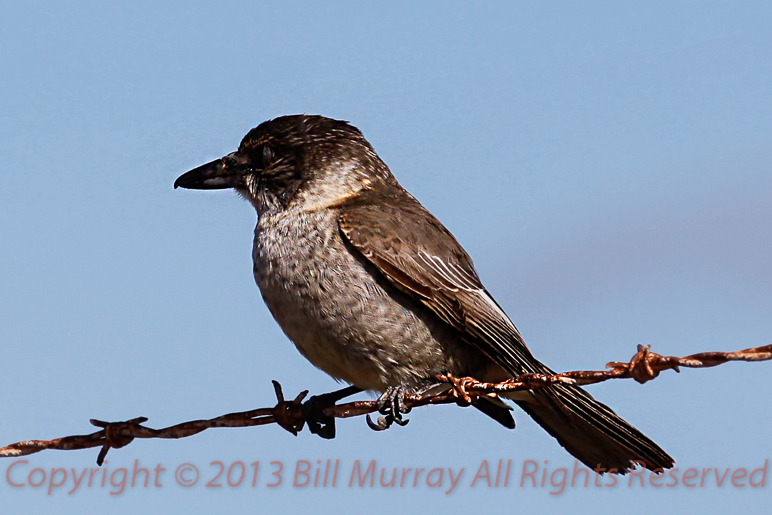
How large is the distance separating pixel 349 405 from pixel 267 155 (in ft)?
7.49

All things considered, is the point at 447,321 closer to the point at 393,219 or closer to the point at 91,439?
the point at 393,219

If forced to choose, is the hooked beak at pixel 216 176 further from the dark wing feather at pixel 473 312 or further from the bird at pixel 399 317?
the dark wing feather at pixel 473 312

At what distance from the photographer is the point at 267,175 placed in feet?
22.1

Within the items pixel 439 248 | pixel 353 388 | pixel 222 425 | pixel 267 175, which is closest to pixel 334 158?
pixel 267 175

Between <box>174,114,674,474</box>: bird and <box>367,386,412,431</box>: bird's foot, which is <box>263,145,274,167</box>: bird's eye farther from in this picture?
<box>367,386,412,431</box>: bird's foot

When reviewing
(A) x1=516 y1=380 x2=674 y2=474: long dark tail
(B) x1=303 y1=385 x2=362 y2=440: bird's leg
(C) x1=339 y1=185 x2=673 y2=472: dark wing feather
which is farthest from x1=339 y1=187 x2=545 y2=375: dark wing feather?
(B) x1=303 y1=385 x2=362 y2=440: bird's leg

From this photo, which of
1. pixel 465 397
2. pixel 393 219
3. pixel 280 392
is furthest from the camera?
pixel 393 219

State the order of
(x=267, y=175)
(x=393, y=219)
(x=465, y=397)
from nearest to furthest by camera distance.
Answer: (x=465, y=397)
(x=393, y=219)
(x=267, y=175)

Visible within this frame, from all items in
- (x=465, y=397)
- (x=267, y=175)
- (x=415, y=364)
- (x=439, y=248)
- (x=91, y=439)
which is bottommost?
(x=91, y=439)

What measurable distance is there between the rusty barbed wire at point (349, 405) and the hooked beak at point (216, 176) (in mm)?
1873

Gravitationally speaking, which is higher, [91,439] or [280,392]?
[280,392]

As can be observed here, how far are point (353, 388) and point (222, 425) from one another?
5.05 feet

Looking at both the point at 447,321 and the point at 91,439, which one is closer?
the point at 91,439

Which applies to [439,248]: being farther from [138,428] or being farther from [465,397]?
[138,428]
